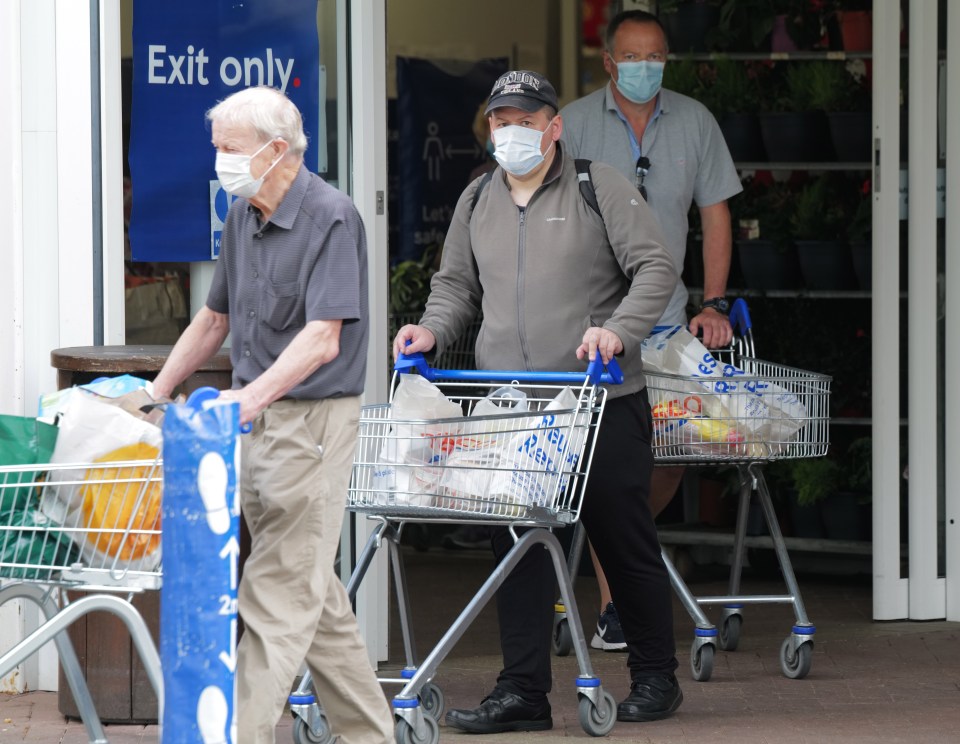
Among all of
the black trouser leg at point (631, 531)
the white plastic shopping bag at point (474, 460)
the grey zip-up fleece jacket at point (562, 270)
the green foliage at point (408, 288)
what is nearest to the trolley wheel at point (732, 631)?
the black trouser leg at point (631, 531)

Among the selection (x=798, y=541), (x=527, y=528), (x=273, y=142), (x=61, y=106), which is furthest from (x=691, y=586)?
(x=273, y=142)

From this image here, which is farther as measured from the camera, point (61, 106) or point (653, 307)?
point (61, 106)

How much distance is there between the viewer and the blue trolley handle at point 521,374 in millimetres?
4793

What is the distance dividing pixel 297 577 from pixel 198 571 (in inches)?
→ 37.4

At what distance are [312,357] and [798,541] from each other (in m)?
4.38

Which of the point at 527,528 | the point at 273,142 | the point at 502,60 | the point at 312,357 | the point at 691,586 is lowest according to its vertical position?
the point at 691,586

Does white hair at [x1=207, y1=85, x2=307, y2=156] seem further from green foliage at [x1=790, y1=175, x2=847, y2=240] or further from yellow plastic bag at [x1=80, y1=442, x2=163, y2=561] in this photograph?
green foliage at [x1=790, y1=175, x2=847, y2=240]

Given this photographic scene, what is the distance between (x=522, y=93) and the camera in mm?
5008

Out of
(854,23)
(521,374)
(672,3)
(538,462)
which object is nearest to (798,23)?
(854,23)

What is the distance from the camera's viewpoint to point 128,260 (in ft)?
19.0

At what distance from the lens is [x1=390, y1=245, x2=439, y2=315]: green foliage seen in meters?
8.87

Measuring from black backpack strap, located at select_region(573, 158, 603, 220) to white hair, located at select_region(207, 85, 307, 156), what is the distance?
4.04 ft

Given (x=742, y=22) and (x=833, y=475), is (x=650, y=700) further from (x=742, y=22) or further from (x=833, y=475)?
(x=742, y=22)

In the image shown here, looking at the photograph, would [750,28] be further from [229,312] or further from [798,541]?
[229,312]
